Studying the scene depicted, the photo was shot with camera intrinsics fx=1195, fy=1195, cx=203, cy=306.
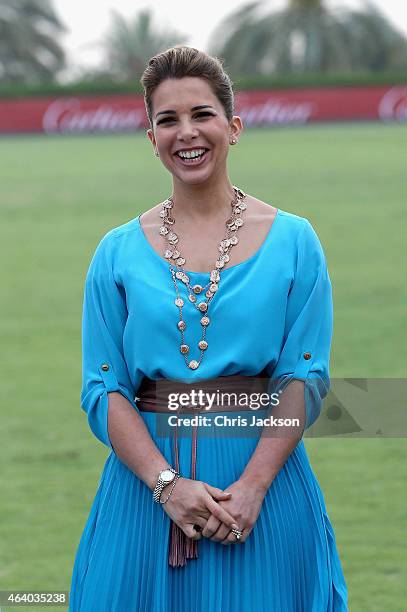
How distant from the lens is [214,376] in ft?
8.38

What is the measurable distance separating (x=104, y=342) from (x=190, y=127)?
50 cm

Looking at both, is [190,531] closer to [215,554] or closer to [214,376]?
[215,554]

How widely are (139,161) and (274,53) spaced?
86.7 ft

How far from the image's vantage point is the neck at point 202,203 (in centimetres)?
265

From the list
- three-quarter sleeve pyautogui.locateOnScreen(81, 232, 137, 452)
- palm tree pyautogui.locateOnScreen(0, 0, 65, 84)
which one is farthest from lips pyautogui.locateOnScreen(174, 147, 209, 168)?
palm tree pyautogui.locateOnScreen(0, 0, 65, 84)

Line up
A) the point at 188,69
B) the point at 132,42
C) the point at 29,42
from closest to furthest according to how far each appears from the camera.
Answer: the point at 188,69
the point at 29,42
the point at 132,42

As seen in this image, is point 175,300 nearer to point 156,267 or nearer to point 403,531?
point 156,267

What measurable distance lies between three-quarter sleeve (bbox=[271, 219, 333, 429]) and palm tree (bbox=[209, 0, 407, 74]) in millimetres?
48296

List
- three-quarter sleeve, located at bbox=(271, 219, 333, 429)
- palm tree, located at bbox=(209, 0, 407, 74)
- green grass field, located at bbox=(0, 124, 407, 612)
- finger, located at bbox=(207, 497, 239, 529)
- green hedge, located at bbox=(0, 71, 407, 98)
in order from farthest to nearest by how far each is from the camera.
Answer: palm tree, located at bbox=(209, 0, 407, 74) < green hedge, located at bbox=(0, 71, 407, 98) < green grass field, located at bbox=(0, 124, 407, 612) < three-quarter sleeve, located at bbox=(271, 219, 333, 429) < finger, located at bbox=(207, 497, 239, 529)

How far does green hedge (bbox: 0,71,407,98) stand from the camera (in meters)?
37.6

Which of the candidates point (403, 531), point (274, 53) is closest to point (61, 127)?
point (274, 53)

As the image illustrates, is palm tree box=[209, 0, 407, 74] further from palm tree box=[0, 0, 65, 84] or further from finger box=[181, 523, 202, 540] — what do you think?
finger box=[181, 523, 202, 540]

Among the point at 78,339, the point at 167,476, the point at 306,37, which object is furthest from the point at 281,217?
the point at 306,37

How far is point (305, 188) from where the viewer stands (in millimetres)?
17906
